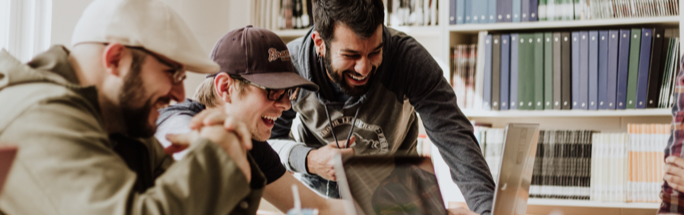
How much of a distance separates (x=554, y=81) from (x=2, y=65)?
2.12 m

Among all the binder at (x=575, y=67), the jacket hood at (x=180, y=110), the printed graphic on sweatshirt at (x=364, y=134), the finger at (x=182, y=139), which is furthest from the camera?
A: the binder at (x=575, y=67)

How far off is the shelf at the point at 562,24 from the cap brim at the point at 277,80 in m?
1.39

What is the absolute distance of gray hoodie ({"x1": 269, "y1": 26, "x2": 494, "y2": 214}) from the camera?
1477mm

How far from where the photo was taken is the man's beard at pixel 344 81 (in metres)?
1.50

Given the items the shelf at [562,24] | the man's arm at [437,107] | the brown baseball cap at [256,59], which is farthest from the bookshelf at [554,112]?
the brown baseball cap at [256,59]

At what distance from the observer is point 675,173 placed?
1392 millimetres

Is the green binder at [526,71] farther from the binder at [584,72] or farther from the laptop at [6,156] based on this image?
the laptop at [6,156]

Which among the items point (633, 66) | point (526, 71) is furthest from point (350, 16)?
point (633, 66)

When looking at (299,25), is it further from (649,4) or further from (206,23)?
(649,4)

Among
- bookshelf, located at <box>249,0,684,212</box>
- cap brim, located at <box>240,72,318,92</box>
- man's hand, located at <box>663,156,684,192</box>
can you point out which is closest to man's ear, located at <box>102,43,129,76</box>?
cap brim, located at <box>240,72,318,92</box>

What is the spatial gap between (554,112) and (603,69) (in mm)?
267

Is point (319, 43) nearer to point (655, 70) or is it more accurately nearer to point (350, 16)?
point (350, 16)

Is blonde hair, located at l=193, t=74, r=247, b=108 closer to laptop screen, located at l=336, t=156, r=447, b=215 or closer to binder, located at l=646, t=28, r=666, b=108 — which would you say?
laptop screen, located at l=336, t=156, r=447, b=215

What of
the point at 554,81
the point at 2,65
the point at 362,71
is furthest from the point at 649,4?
the point at 2,65
